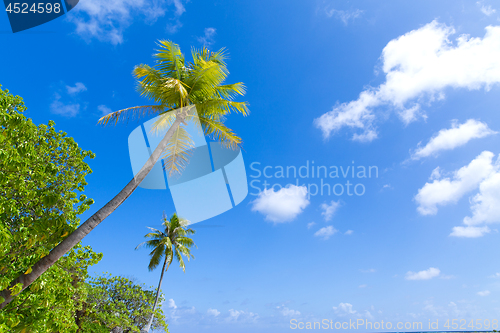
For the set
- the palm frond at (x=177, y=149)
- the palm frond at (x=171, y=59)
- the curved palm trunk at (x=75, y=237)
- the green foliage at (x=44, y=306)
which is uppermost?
the palm frond at (x=171, y=59)

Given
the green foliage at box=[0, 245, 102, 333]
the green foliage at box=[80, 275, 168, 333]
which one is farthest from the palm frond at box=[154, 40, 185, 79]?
the green foliage at box=[80, 275, 168, 333]

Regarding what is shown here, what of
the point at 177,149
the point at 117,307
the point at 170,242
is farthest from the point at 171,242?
the point at 177,149

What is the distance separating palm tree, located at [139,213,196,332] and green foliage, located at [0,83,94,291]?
17.2 metres

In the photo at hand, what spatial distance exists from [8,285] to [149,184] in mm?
4352

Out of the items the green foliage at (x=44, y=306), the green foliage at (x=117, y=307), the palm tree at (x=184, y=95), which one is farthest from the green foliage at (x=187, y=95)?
the green foliage at (x=117, y=307)

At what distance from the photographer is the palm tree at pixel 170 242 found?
2466 centimetres

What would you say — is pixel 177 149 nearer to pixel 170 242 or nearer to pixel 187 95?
pixel 187 95

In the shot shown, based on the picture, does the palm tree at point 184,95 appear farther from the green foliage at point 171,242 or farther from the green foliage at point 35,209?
the green foliage at point 171,242

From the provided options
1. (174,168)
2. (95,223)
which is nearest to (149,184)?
(174,168)

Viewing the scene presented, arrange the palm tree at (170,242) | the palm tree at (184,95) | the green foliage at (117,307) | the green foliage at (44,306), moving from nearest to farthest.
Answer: the green foliage at (44,306) → the palm tree at (184,95) → the green foliage at (117,307) → the palm tree at (170,242)

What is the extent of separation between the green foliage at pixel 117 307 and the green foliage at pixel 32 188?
10.8 metres

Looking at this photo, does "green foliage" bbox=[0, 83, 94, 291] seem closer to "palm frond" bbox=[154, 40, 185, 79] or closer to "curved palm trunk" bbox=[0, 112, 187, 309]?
"curved palm trunk" bbox=[0, 112, 187, 309]

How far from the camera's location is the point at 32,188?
784 cm

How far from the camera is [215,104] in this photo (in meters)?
10.5
